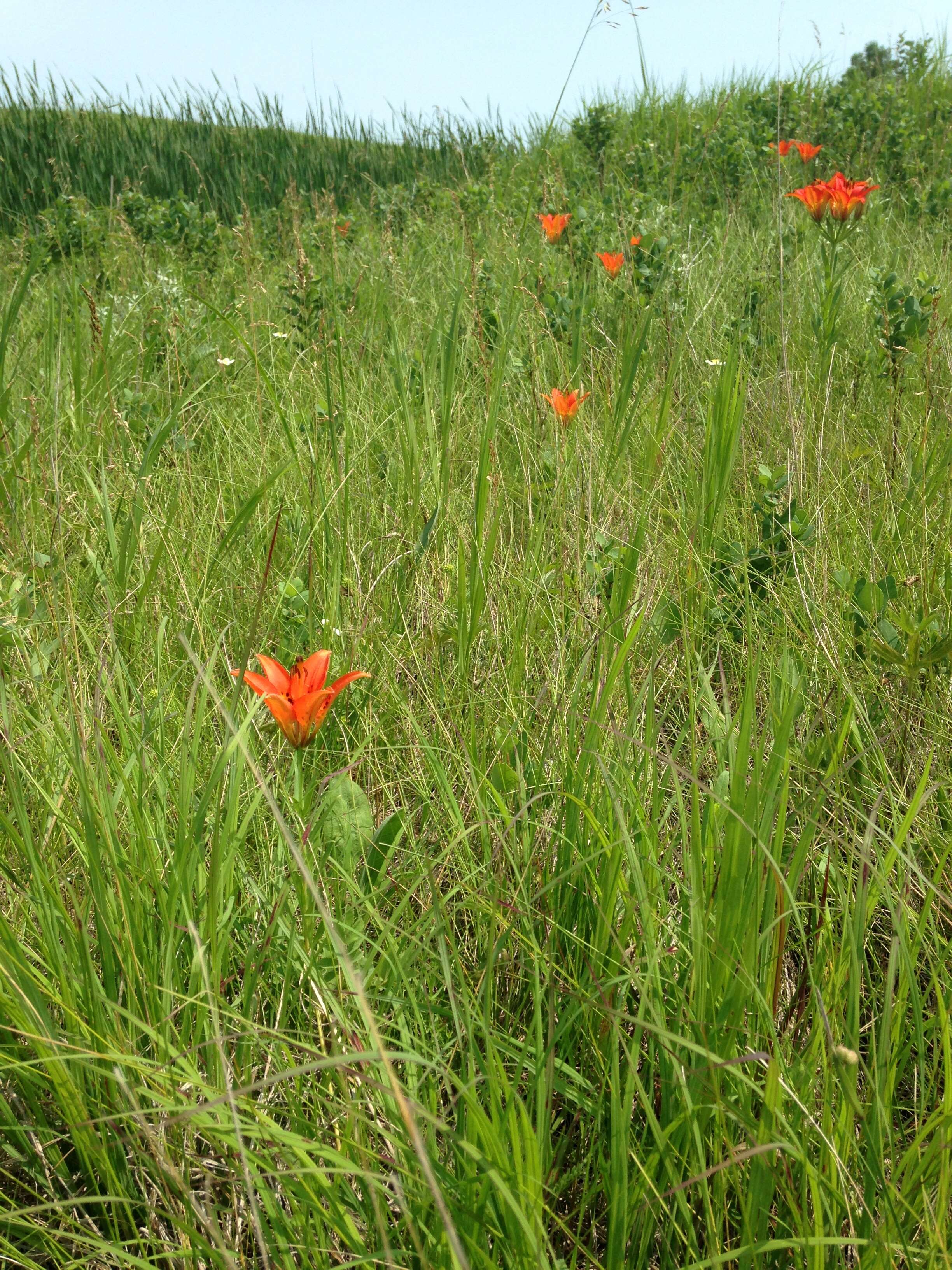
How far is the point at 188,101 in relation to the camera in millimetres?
9297

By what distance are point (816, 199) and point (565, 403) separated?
1.11m

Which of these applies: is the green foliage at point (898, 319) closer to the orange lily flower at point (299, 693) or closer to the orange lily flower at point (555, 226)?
the orange lily flower at point (555, 226)

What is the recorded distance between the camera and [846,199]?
2.30m

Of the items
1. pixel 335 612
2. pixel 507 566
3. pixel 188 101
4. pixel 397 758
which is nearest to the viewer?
pixel 397 758

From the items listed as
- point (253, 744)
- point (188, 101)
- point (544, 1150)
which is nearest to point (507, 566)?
point (253, 744)

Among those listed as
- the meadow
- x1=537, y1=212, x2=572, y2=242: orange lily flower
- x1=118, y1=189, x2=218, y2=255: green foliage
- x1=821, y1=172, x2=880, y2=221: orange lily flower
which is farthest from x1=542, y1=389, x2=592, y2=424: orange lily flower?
x1=118, y1=189, x2=218, y2=255: green foliage

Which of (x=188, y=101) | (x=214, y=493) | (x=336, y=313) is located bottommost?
(x=214, y=493)

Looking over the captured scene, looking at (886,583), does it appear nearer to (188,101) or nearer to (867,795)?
(867,795)

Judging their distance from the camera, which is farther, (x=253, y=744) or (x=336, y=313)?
(x=336, y=313)

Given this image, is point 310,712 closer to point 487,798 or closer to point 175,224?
point 487,798

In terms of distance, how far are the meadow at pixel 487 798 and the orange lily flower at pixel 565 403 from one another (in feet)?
0.26

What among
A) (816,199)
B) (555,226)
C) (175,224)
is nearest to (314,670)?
(816,199)

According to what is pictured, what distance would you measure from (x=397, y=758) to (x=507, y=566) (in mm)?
489

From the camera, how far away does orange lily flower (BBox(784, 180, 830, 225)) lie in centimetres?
246
